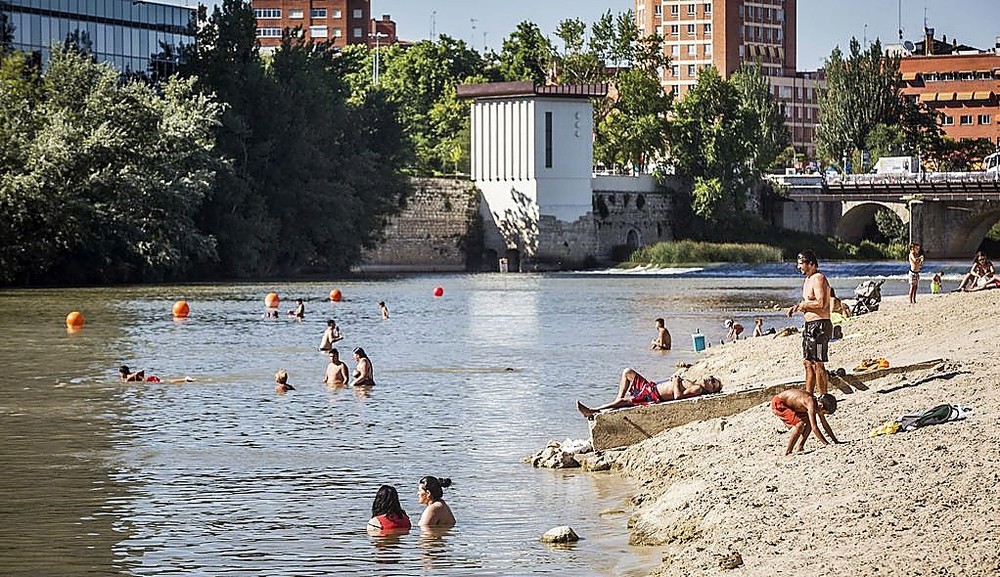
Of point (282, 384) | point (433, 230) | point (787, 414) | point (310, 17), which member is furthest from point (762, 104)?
point (787, 414)

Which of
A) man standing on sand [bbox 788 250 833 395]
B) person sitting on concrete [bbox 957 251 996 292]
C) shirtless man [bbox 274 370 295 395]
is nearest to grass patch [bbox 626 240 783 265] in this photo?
person sitting on concrete [bbox 957 251 996 292]

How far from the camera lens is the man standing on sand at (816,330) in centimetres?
1836

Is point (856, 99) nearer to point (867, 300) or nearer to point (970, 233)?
point (970, 233)

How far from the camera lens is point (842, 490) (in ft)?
45.8

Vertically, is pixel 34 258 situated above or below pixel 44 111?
below

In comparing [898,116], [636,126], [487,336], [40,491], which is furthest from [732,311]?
[898,116]

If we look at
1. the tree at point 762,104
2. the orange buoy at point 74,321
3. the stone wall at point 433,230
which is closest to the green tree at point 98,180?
the orange buoy at point 74,321

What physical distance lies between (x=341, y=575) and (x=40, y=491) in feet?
17.0

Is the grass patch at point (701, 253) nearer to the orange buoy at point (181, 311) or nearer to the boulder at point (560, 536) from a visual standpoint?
the orange buoy at point (181, 311)

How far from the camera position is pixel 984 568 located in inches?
445

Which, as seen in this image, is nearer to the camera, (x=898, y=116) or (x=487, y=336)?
(x=487, y=336)

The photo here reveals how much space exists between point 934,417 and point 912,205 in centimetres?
8586

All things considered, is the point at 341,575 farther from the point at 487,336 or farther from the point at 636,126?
the point at 636,126

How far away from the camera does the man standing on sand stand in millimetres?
18359
